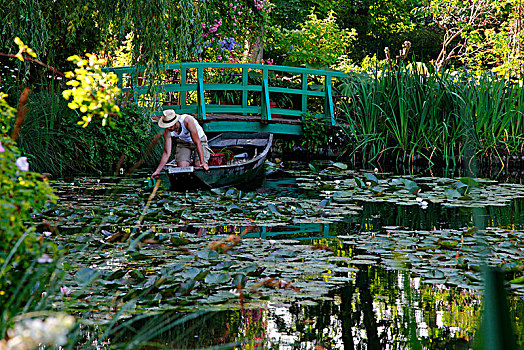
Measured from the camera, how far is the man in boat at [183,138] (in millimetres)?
6512

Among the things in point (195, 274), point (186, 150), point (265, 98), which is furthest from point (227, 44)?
point (195, 274)

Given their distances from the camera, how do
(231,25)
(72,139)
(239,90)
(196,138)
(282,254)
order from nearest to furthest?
(282,254)
(196,138)
(72,139)
(239,90)
(231,25)

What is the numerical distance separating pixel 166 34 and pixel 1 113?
4199mm

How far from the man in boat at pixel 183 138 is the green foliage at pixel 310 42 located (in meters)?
10.8

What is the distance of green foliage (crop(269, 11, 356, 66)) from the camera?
58.1 ft

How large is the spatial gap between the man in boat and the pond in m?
0.54

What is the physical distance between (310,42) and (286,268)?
1506 centimetres

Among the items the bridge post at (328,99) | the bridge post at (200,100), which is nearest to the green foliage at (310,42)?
the bridge post at (328,99)

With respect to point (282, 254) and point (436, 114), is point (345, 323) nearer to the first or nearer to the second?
point (282, 254)

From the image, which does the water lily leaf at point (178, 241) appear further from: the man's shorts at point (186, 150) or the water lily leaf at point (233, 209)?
the man's shorts at point (186, 150)

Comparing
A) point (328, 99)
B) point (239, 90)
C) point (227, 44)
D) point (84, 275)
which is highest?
point (227, 44)

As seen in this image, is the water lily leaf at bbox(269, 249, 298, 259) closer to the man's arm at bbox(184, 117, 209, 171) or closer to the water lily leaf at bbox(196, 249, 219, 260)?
the water lily leaf at bbox(196, 249, 219, 260)

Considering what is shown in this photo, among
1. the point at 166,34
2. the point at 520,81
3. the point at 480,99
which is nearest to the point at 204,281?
the point at 166,34

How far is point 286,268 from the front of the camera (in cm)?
361
